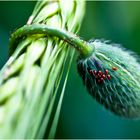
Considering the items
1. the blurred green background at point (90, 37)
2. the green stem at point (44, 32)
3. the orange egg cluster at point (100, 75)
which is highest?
the blurred green background at point (90, 37)

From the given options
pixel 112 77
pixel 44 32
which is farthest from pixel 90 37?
pixel 44 32

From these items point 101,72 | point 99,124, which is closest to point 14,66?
point 101,72

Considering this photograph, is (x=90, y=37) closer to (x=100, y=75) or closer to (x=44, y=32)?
(x=100, y=75)

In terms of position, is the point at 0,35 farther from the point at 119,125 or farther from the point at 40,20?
the point at 40,20

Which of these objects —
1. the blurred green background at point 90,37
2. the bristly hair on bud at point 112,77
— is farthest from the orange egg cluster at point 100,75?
the blurred green background at point 90,37

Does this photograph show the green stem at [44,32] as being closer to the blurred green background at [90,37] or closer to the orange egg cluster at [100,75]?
the orange egg cluster at [100,75]

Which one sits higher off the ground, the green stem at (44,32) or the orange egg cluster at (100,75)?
the orange egg cluster at (100,75)
